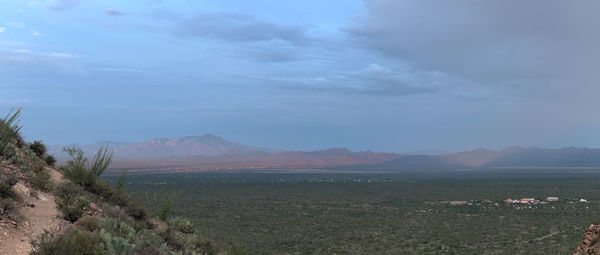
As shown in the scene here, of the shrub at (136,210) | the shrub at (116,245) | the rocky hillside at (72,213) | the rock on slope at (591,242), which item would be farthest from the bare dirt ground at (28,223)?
the rock on slope at (591,242)

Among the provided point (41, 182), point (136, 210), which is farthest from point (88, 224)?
Answer: point (136, 210)

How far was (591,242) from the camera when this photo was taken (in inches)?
446

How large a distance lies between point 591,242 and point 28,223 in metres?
13.3

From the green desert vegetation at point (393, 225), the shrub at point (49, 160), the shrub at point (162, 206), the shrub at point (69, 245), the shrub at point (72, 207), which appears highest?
the shrub at point (49, 160)

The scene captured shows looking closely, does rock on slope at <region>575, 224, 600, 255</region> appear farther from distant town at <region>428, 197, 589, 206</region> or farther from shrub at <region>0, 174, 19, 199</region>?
distant town at <region>428, 197, 589, 206</region>

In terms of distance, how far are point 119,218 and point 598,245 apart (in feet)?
39.4

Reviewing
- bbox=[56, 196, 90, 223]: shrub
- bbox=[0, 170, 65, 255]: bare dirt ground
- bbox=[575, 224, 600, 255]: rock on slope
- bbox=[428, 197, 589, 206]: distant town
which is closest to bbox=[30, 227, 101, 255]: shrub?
bbox=[0, 170, 65, 255]: bare dirt ground

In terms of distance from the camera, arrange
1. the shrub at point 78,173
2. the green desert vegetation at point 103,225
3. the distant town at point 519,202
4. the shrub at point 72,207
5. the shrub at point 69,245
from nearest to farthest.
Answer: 1. the shrub at point 69,245
2. the green desert vegetation at point 103,225
3. the shrub at point 72,207
4. the shrub at point 78,173
5. the distant town at point 519,202

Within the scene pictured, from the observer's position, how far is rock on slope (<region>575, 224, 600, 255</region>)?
36.0ft

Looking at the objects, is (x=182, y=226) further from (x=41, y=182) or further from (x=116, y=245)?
(x=116, y=245)

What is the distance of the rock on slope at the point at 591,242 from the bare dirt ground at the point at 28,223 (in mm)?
12535

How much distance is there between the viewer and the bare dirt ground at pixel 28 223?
692 centimetres

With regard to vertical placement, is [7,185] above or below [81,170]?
below

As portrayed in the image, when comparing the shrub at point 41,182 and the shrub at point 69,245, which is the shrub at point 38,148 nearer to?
the shrub at point 41,182
